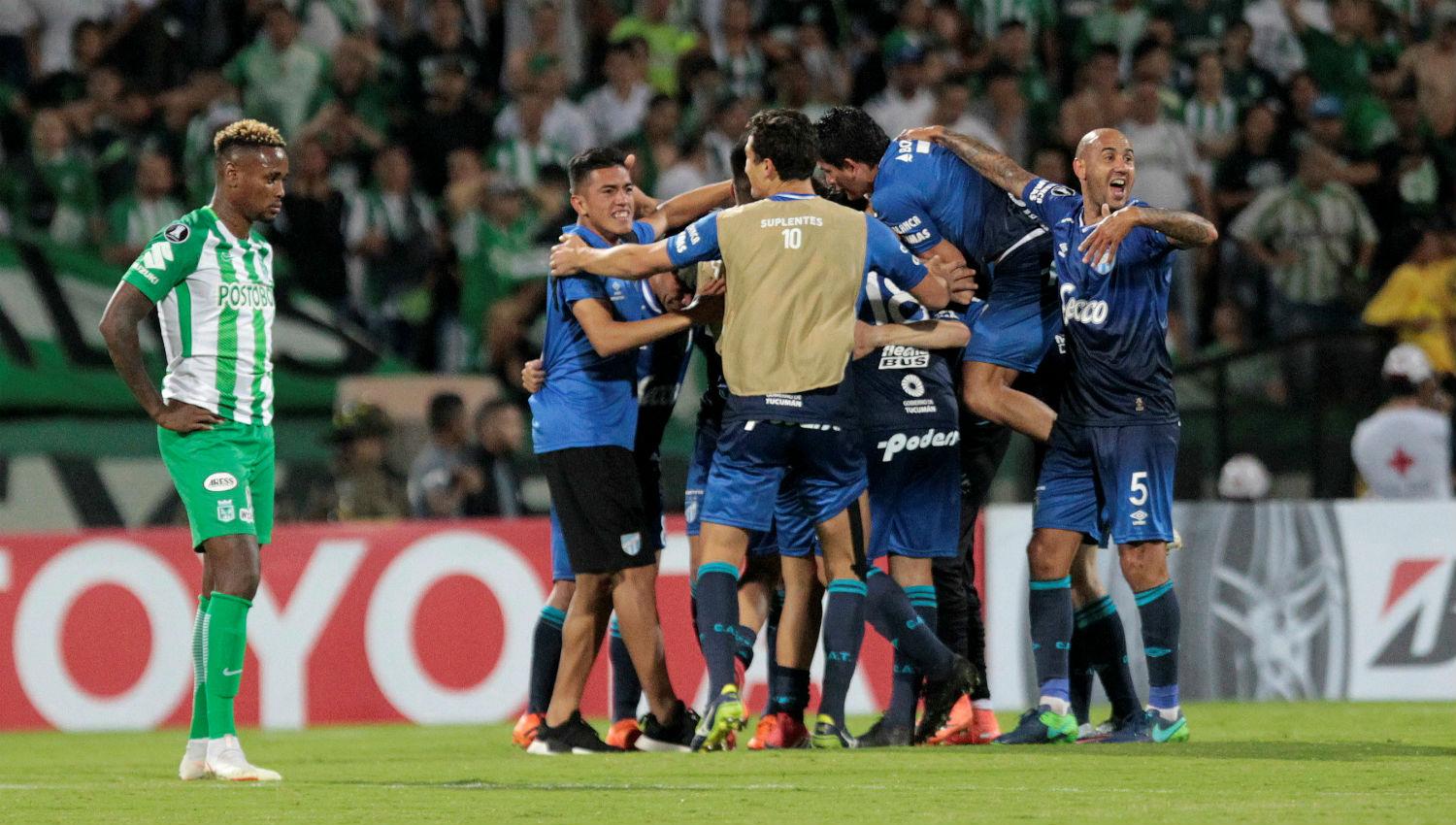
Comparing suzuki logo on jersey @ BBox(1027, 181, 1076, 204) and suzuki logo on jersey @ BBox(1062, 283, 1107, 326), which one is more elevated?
suzuki logo on jersey @ BBox(1027, 181, 1076, 204)

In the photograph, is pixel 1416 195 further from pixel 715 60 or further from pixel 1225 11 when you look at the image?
pixel 715 60

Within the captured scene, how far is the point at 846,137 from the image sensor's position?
8.60m

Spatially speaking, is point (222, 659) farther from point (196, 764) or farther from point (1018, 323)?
point (1018, 323)

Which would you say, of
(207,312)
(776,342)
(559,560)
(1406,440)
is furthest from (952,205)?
(1406,440)

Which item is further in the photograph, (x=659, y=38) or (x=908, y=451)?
(x=659, y=38)

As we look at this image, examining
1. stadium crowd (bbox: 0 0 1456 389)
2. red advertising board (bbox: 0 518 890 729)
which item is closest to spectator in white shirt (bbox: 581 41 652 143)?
stadium crowd (bbox: 0 0 1456 389)

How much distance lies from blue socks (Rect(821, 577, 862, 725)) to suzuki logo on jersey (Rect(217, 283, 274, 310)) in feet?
6.22

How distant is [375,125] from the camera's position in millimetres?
15258

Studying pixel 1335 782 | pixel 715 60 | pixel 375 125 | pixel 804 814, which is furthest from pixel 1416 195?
pixel 804 814

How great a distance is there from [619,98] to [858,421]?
26.0ft

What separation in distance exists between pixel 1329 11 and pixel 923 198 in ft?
29.4

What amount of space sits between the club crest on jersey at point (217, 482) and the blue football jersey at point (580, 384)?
150cm

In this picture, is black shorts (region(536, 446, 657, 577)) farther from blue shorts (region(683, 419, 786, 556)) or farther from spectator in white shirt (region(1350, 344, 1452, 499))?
spectator in white shirt (region(1350, 344, 1452, 499))

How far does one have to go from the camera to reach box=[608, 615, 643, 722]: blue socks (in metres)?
8.92
